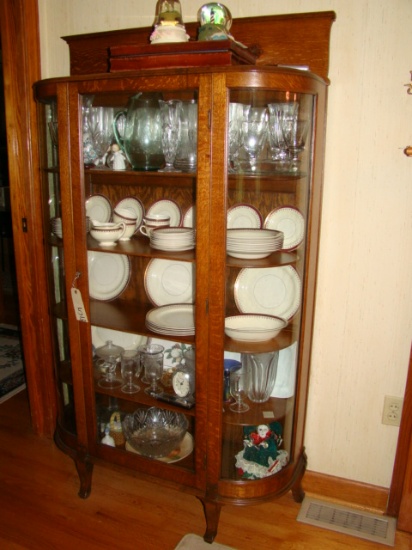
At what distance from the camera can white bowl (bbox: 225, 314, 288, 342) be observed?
1694 mm

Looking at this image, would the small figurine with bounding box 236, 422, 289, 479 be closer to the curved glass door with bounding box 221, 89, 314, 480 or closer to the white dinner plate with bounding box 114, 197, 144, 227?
the curved glass door with bounding box 221, 89, 314, 480

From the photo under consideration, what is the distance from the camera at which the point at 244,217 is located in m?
1.73

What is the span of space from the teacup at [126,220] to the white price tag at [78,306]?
0.88 ft

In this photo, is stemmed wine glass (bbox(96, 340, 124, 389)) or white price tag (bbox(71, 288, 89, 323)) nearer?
white price tag (bbox(71, 288, 89, 323))

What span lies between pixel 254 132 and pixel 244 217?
300 mm

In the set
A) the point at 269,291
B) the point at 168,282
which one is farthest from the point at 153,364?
the point at 269,291

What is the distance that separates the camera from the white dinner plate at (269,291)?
5.73ft

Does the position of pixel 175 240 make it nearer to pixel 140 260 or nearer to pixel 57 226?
pixel 140 260

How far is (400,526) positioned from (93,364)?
1.37 metres

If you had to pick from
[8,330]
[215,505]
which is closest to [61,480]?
[215,505]

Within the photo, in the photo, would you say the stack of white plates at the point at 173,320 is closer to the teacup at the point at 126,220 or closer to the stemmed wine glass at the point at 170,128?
the teacup at the point at 126,220

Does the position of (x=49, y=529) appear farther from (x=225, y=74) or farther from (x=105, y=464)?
(x=225, y=74)

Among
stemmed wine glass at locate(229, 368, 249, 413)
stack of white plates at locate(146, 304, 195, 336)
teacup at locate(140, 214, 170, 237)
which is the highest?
teacup at locate(140, 214, 170, 237)

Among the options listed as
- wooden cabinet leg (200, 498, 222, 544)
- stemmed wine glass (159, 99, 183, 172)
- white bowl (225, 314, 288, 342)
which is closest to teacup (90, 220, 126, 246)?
stemmed wine glass (159, 99, 183, 172)
